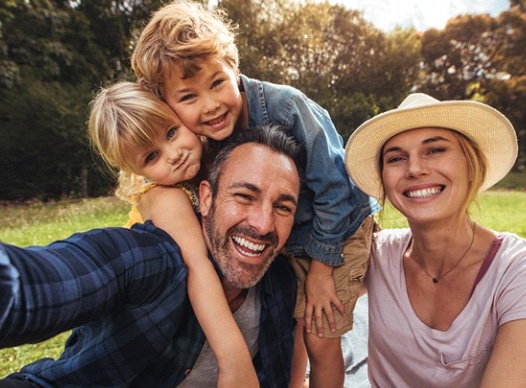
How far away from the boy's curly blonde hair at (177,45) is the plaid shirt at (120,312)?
0.95m

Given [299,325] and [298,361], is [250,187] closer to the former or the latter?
[299,325]

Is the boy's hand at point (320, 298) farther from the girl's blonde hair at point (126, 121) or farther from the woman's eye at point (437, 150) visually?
the girl's blonde hair at point (126, 121)

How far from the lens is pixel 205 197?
8.13 feet

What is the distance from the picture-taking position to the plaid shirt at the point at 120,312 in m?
1.44

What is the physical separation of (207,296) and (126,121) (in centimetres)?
103

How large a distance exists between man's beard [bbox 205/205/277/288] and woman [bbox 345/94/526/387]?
0.71 meters

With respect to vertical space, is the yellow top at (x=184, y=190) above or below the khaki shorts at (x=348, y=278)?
above

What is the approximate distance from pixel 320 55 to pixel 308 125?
58.4 ft

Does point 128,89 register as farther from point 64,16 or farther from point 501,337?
point 64,16

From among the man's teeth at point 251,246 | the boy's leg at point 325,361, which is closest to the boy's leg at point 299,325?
the boy's leg at point 325,361

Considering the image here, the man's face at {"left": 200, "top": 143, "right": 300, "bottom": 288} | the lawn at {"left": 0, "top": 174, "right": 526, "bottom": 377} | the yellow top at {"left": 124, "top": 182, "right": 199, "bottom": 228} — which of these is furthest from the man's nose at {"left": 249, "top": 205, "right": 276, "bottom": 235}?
the lawn at {"left": 0, "top": 174, "right": 526, "bottom": 377}

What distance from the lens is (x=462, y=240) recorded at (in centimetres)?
239

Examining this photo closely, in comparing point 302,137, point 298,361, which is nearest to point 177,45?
point 302,137

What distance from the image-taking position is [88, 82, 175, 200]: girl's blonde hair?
2391 mm
